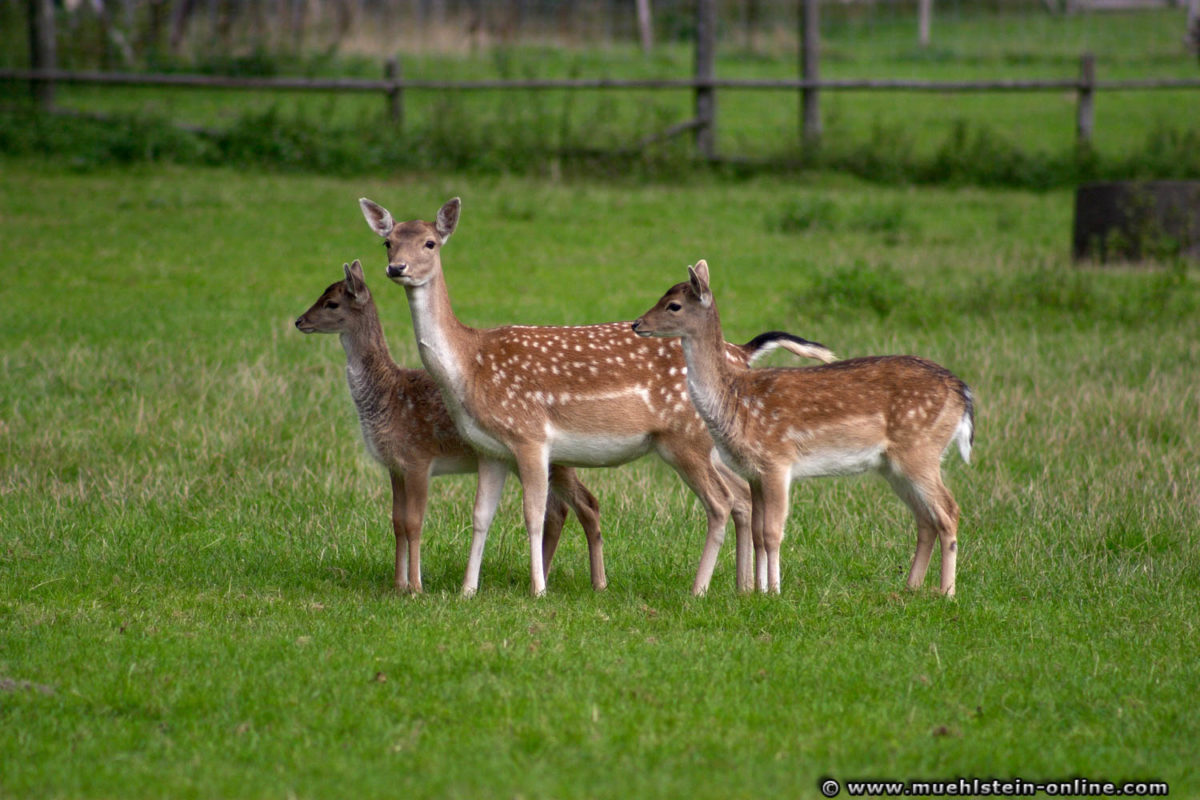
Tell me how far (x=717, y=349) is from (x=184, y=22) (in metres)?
17.6

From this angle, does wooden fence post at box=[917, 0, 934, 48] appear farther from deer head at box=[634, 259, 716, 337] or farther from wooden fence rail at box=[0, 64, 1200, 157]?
deer head at box=[634, 259, 716, 337]

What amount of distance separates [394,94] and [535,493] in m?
14.4

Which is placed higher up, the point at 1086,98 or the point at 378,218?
the point at 1086,98

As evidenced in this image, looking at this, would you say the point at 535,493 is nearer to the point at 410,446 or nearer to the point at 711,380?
the point at 410,446

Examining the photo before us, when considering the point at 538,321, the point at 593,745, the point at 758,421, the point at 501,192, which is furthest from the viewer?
the point at 501,192

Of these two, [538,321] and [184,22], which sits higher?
[184,22]

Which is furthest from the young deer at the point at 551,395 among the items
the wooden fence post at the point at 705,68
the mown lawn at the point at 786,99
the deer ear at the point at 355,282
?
the wooden fence post at the point at 705,68

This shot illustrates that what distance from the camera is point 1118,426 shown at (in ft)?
33.0

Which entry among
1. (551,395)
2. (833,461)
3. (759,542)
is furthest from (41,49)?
(833,461)

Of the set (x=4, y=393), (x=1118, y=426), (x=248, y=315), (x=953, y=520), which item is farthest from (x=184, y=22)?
(x=953, y=520)

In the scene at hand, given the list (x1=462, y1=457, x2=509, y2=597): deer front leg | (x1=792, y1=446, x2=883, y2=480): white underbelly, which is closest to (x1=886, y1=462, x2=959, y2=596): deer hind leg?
(x1=792, y1=446, x2=883, y2=480): white underbelly

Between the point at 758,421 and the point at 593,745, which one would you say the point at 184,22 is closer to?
the point at 758,421

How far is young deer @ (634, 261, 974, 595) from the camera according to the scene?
7180mm

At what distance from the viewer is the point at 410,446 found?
25.0ft
